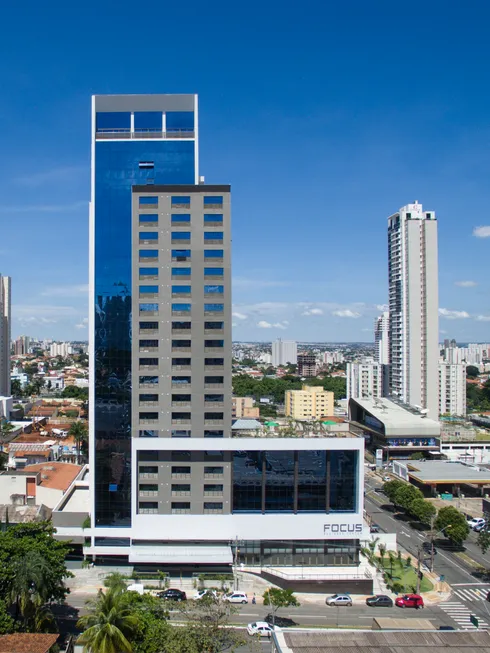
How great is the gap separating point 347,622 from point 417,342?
2687 inches

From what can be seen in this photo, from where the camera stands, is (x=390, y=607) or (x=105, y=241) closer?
(x=390, y=607)

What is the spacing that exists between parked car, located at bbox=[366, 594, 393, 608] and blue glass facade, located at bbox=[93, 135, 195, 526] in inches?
710

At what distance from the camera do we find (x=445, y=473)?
6650cm

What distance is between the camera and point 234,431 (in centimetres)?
4216

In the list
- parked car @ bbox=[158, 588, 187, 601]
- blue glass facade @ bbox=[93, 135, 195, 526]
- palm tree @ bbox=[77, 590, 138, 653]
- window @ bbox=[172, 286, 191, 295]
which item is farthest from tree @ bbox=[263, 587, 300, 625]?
window @ bbox=[172, 286, 191, 295]

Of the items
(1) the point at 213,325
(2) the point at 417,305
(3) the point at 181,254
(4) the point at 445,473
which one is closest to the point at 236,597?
(1) the point at 213,325

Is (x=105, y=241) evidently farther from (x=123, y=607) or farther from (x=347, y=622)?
(x=347, y=622)

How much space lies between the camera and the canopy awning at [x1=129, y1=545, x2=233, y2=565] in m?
37.3

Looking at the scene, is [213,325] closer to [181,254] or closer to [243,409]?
[181,254]

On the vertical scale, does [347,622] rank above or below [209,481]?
below

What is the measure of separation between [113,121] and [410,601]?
1596 inches

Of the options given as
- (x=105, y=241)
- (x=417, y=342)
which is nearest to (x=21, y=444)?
(x=105, y=241)

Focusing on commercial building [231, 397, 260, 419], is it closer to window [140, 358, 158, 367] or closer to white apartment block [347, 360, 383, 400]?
white apartment block [347, 360, 383, 400]

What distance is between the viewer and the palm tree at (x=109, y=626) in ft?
73.0
